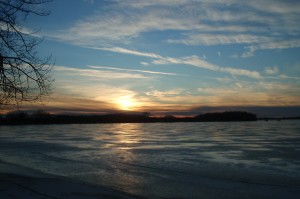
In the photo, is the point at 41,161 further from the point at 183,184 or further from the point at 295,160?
the point at 295,160

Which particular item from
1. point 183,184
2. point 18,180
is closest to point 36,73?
point 18,180

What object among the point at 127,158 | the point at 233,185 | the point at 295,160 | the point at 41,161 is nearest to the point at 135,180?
the point at 233,185

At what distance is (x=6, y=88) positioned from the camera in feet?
32.1

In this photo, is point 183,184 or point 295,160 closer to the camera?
point 183,184

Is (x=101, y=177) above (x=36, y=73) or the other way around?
the other way around

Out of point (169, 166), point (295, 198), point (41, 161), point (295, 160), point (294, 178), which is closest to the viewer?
point (295, 198)

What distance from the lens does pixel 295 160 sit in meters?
14.4

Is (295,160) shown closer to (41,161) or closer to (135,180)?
(135,180)

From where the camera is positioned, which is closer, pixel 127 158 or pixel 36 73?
pixel 36 73

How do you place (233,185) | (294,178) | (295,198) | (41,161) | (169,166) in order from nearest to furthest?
1. (295,198)
2. (233,185)
3. (294,178)
4. (169,166)
5. (41,161)

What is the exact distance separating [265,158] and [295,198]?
295 inches

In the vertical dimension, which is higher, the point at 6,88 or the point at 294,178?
the point at 6,88

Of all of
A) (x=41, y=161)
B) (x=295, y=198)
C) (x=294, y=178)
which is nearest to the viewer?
(x=295, y=198)

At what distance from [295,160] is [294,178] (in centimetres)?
426
